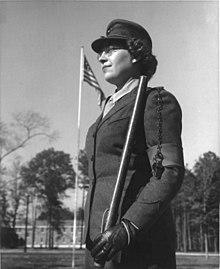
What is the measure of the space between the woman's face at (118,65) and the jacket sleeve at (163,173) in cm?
14

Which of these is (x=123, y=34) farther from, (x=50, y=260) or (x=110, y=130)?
(x=50, y=260)

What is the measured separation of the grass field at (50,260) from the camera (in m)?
7.02

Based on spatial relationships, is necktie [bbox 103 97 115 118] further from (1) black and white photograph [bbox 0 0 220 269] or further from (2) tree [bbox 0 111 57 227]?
(2) tree [bbox 0 111 57 227]

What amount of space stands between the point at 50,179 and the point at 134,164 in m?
6.55

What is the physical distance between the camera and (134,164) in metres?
1.02

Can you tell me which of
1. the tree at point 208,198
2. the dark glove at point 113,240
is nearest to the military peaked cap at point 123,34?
the dark glove at point 113,240

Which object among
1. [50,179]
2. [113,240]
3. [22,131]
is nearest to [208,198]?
[50,179]

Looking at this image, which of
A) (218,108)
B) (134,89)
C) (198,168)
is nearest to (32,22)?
(218,108)

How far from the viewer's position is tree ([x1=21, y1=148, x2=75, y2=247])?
6355mm

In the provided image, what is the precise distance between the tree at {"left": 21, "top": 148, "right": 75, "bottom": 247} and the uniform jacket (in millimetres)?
5038

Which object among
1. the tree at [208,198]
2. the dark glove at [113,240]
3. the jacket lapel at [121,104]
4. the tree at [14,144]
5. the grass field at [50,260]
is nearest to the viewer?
the dark glove at [113,240]

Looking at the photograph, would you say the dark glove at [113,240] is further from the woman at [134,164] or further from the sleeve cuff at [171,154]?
the sleeve cuff at [171,154]

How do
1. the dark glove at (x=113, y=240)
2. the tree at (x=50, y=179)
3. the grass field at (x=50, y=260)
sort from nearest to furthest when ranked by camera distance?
the dark glove at (x=113, y=240), the tree at (x=50, y=179), the grass field at (x=50, y=260)

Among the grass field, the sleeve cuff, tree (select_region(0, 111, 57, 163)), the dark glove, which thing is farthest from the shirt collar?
the grass field
